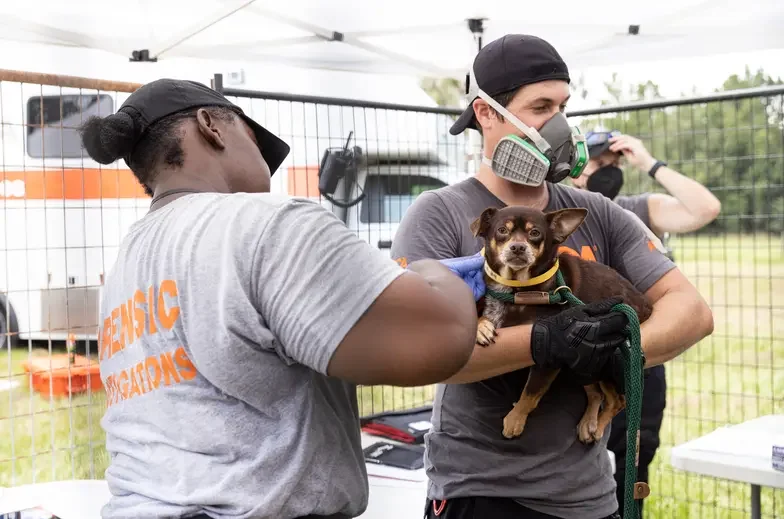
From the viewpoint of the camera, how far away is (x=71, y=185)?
5555 mm

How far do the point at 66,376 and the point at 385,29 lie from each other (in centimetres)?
308

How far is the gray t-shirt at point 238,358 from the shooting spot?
4.16 ft

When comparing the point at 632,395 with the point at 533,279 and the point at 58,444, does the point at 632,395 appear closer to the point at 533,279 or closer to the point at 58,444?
the point at 533,279

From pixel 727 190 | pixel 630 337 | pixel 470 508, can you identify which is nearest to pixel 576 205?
pixel 630 337

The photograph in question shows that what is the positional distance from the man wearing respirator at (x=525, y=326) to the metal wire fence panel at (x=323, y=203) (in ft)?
6.31

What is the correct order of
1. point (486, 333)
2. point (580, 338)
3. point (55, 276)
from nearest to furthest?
1. point (580, 338)
2. point (486, 333)
3. point (55, 276)

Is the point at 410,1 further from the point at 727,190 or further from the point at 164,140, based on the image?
the point at 164,140

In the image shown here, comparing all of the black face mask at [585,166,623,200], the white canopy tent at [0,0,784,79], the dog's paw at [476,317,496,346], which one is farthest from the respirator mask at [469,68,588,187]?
the white canopy tent at [0,0,784,79]

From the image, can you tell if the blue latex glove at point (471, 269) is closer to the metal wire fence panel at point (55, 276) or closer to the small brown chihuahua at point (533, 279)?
the small brown chihuahua at point (533, 279)

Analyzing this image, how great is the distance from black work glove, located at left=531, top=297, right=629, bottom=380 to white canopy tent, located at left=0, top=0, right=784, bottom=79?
11.4 ft

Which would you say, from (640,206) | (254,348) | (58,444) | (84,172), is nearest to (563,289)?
(254,348)

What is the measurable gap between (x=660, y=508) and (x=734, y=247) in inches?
79.1

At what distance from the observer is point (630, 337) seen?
190cm

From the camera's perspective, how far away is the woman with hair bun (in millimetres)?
1253
